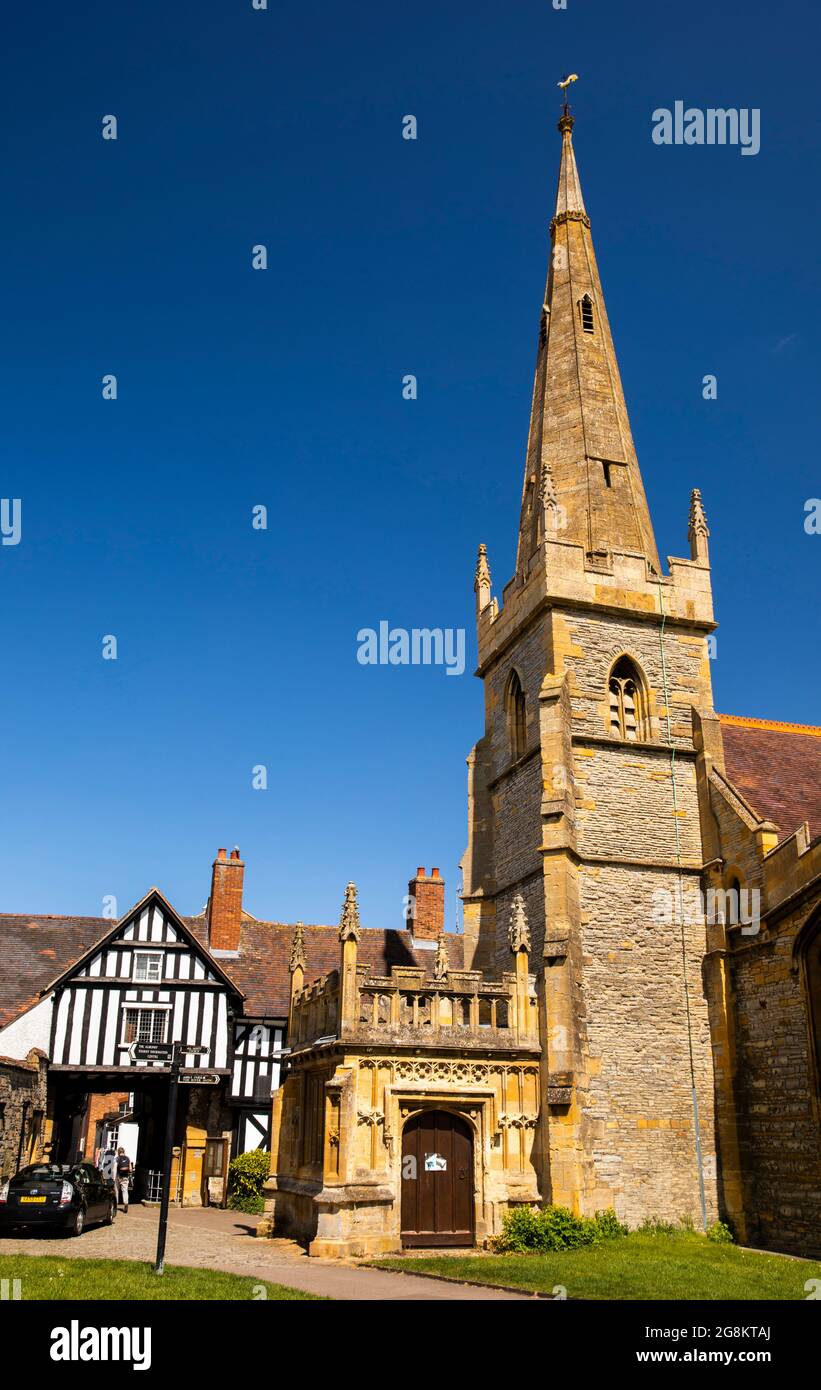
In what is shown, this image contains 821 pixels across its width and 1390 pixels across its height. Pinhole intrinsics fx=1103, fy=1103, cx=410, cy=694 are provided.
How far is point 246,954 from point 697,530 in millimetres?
15641

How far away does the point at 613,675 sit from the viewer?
67.3 ft

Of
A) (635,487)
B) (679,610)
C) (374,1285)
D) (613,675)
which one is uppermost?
(635,487)

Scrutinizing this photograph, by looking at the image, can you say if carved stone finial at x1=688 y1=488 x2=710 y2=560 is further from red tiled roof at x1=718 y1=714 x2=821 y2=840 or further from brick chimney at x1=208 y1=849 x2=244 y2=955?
brick chimney at x1=208 y1=849 x2=244 y2=955

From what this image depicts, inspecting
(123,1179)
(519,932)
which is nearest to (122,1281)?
(519,932)

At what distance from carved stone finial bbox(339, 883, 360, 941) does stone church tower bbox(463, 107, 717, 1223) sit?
316 cm

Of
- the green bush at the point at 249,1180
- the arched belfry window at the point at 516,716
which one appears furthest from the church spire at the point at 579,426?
the green bush at the point at 249,1180

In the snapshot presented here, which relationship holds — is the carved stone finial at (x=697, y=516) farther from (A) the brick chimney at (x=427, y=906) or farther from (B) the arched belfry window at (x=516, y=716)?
(A) the brick chimney at (x=427, y=906)

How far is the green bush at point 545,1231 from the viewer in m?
15.3

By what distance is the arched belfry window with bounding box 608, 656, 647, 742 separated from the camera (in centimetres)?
2011

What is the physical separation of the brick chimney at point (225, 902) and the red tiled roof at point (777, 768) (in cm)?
1317

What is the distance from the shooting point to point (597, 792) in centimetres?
1930

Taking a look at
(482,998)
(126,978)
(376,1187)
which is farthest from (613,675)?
(126,978)
